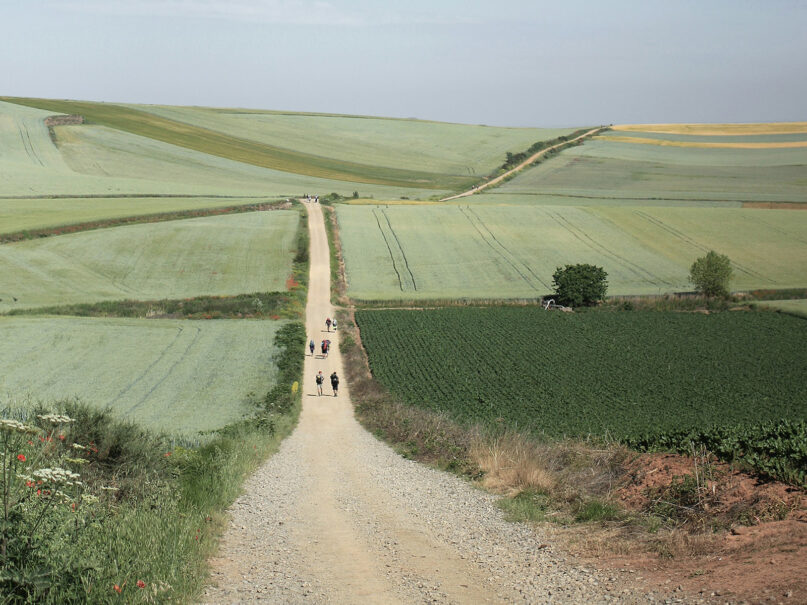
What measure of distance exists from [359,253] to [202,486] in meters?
53.5

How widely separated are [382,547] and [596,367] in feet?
91.3

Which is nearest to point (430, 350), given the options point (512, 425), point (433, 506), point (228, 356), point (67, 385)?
point (228, 356)

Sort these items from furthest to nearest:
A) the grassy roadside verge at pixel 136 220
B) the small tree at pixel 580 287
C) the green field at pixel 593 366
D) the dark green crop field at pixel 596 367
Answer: the grassy roadside verge at pixel 136 220 < the small tree at pixel 580 287 < the green field at pixel 593 366 < the dark green crop field at pixel 596 367

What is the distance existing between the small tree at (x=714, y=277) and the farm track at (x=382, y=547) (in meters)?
45.2

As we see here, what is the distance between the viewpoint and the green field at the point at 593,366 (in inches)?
1160

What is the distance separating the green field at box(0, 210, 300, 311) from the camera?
52344mm

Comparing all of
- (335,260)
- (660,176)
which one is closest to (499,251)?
(335,260)

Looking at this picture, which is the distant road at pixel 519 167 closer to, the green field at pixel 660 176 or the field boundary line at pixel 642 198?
the green field at pixel 660 176

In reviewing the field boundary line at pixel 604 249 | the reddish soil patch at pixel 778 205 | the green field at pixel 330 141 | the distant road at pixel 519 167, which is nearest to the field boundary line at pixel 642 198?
the reddish soil patch at pixel 778 205

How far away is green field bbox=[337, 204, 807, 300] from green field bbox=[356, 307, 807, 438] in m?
8.93

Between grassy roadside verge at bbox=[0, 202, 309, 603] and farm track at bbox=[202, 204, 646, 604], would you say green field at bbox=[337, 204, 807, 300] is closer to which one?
farm track at bbox=[202, 204, 646, 604]

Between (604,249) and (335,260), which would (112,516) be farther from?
(604,249)

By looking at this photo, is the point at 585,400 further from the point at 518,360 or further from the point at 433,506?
the point at 433,506

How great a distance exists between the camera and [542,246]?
7125 centimetres
